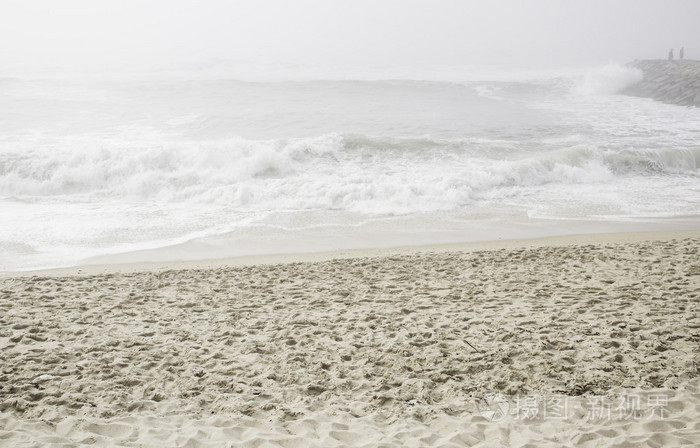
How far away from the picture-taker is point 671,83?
28.0 m

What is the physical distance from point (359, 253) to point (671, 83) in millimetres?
27905

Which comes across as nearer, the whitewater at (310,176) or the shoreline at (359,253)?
the shoreline at (359,253)

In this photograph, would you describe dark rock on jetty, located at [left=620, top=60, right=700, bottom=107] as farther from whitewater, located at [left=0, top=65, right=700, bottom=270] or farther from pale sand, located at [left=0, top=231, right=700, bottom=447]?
pale sand, located at [left=0, top=231, right=700, bottom=447]

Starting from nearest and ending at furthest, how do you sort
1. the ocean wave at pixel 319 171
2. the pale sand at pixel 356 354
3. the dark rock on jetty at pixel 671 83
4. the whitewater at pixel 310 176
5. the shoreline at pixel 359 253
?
the pale sand at pixel 356 354
the shoreline at pixel 359 253
the whitewater at pixel 310 176
the ocean wave at pixel 319 171
the dark rock on jetty at pixel 671 83

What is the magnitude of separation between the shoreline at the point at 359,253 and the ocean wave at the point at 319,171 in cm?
232

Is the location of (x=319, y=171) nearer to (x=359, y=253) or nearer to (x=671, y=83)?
Result: (x=359, y=253)

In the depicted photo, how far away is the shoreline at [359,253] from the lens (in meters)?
7.08

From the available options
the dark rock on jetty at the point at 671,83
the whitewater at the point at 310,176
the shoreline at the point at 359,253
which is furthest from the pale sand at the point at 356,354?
the dark rock on jetty at the point at 671,83

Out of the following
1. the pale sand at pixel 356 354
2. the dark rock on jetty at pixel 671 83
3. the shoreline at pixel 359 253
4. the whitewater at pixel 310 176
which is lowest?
the pale sand at pixel 356 354

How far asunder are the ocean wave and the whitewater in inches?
1.8

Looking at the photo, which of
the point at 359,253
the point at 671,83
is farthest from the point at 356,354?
the point at 671,83

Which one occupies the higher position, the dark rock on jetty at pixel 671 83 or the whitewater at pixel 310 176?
the dark rock on jetty at pixel 671 83

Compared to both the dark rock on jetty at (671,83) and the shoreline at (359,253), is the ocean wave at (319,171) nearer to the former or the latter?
the shoreline at (359,253)

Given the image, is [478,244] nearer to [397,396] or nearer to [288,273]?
[288,273]
